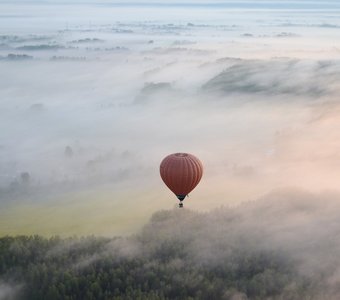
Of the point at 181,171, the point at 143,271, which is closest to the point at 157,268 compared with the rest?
the point at 143,271

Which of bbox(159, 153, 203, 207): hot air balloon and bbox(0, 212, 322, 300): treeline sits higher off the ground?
bbox(159, 153, 203, 207): hot air balloon

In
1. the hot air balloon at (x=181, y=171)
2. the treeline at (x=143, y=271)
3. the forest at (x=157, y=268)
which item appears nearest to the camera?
the hot air balloon at (x=181, y=171)

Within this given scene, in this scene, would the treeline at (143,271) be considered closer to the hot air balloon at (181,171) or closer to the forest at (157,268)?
the forest at (157,268)

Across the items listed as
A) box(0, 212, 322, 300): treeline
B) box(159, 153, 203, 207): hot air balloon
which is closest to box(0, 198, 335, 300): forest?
box(0, 212, 322, 300): treeline

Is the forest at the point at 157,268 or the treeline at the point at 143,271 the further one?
the forest at the point at 157,268

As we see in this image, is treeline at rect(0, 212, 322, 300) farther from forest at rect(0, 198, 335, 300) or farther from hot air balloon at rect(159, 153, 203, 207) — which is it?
hot air balloon at rect(159, 153, 203, 207)

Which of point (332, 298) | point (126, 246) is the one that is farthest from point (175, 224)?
point (332, 298)

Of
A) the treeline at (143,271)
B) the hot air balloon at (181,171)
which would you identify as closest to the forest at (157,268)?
the treeline at (143,271)

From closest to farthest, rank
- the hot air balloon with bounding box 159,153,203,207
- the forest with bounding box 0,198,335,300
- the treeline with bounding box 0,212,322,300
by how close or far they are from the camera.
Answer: the hot air balloon with bounding box 159,153,203,207 → the treeline with bounding box 0,212,322,300 → the forest with bounding box 0,198,335,300
